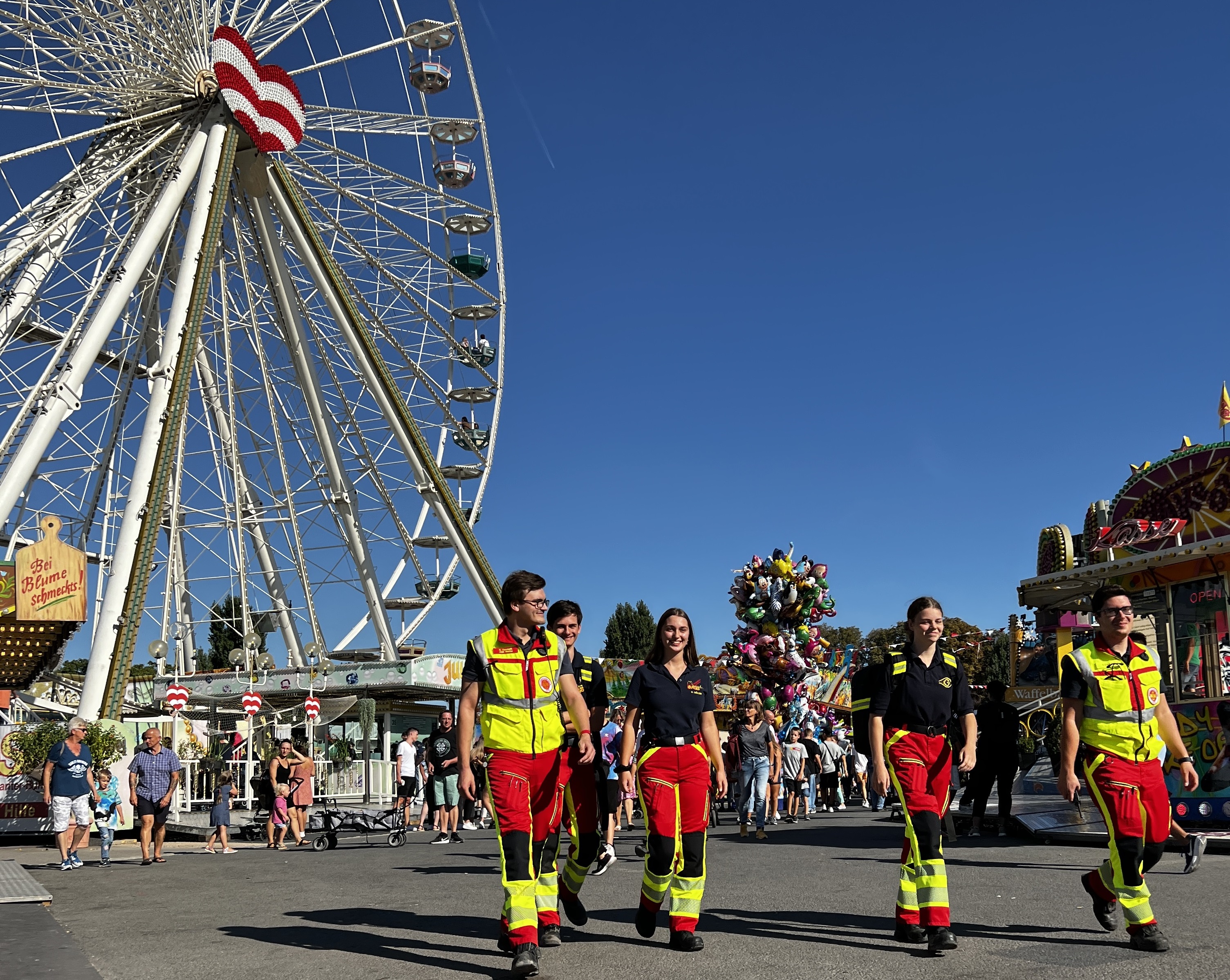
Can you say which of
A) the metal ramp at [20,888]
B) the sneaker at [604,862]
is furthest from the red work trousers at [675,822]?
the metal ramp at [20,888]

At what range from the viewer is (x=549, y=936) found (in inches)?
233

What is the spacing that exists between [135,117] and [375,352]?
6261 mm

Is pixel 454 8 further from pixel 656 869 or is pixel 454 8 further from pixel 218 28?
pixel 656 869

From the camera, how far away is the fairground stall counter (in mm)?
11516

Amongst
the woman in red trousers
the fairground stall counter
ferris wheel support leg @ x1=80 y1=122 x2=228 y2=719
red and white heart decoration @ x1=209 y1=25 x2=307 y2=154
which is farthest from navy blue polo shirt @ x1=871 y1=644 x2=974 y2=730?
red and white heart decoration @ x1=209 y1=25 x2=307 y2=154

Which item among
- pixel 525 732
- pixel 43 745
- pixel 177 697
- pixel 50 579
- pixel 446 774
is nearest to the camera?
pixel 525 732

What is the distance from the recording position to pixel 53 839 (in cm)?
1872

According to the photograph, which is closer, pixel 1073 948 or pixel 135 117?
pixel 1073 948

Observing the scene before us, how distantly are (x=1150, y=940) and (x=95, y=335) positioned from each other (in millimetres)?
19123

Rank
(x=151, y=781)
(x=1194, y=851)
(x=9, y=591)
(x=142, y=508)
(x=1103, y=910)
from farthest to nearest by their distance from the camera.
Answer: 1. (x=9, y=591)
2. (x=142, y=508)
3. (x=151, y=781)
4. (x=1194, y=851)
5. (x=1103, y=910)

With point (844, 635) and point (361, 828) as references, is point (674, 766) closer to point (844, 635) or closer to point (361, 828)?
point (361, 828)

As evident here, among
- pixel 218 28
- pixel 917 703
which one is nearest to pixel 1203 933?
pixel 917 703

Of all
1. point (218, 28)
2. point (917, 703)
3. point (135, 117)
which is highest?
point (218, 28)

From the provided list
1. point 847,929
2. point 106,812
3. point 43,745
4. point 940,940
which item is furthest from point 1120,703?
point 43,745
